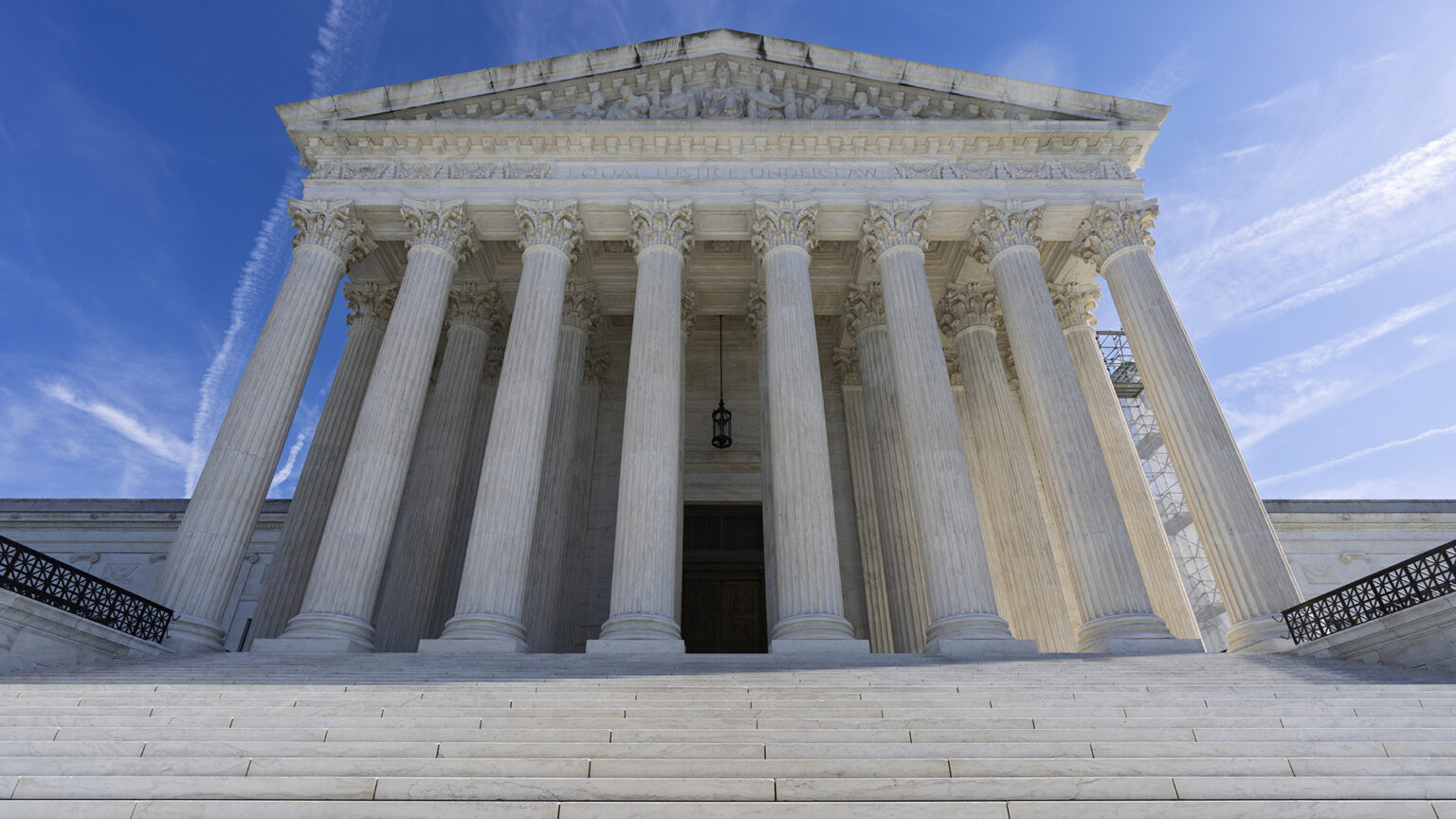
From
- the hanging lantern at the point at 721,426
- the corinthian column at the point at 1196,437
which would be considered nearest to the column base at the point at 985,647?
the corinthian column at the point at 1196,437

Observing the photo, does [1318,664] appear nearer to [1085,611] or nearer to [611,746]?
[1085,611]

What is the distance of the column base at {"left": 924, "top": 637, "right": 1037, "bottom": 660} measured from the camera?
50.6ft

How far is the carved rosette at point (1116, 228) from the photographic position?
2180 centimetres

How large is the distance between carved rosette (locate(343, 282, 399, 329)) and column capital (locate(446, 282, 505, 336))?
1776 mm

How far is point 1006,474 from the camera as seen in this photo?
78.9 ft

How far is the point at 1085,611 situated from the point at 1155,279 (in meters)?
9.37

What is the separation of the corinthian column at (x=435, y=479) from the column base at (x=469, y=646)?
210 inches

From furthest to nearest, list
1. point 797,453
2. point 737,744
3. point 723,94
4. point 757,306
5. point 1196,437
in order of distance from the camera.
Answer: point 757,306 < point 723,94 < point 1196,437 < point 797,453 < point 737,744

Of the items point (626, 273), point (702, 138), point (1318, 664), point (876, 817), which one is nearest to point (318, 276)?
point (626, 273)

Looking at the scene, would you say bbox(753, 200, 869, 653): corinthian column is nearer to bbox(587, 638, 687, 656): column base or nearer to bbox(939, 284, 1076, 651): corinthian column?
bbox(587, 638, 687, 656): column base

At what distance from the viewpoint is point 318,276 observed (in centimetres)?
2097

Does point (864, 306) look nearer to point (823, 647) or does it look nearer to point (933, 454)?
point (933, 454)

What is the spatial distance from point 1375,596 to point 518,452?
16945 millimetres

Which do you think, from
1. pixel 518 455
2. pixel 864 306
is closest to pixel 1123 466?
pixel 864 306
